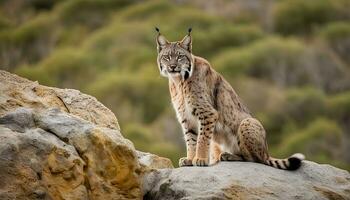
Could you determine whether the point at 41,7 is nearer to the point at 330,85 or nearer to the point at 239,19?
the point at 239,19

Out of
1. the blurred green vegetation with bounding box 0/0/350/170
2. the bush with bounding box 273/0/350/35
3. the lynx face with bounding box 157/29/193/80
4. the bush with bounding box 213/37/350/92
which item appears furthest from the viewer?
the bush with bounding box 273/0/350/35

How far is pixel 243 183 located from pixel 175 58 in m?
3.35

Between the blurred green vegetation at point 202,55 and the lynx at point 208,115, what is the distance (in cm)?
3797

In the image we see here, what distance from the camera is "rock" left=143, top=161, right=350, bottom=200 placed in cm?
A: 1337

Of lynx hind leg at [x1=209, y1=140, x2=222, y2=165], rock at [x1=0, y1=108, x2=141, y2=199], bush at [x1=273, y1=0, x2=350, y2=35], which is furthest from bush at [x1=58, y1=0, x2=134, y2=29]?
rock at [x1=0, y1=108, x2=141, y2=199]

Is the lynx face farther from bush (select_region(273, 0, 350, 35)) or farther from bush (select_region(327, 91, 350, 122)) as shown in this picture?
bush (select_region(273, 0, 350, 35))

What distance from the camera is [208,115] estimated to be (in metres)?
15.7

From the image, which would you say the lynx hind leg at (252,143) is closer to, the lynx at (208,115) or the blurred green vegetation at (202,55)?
the lynx at (208,115)

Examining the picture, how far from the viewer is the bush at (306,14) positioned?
91.4 meters

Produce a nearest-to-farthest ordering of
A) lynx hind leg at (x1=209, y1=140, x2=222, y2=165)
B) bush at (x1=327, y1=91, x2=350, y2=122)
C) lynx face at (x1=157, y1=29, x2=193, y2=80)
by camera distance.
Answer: lynx hind leg at (x1=209, y1=140, x2=222, y2=165) < lynx face at (x1=157, y1=29, x2=193, y2=80) < bush at (x1=327, y1=91, x2=350, y2=122)

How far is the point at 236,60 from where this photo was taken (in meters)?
77.8

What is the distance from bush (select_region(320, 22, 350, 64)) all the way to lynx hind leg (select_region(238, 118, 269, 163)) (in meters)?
69.1

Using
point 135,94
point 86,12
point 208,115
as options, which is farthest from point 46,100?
point 86,12

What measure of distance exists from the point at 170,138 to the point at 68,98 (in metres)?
50.3
